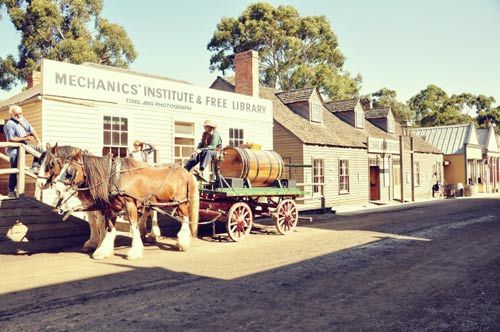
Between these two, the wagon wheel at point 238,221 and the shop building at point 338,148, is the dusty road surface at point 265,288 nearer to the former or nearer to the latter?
the wagon wheel at point 238,221

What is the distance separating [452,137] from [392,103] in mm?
32158

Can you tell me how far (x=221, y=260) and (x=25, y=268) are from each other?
11.7 ft

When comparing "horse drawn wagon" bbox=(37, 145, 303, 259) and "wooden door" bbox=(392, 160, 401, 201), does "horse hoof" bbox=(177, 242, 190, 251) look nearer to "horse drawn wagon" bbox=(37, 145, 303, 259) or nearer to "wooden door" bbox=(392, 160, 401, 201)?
"horse drawn wagon" bbox=(37, 145, 303, 259)

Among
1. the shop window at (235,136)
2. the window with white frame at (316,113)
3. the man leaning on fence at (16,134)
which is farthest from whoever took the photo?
the window with white frame at (316,113)

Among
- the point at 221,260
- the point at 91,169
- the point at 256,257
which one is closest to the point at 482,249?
the point at 256,257

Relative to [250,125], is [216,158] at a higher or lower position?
lower

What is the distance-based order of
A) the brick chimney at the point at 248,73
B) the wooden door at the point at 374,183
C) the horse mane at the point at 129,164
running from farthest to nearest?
1. the wooden door at the point at 374,183
2. the brick chimney at the point at 248,73
3. the horse mane at the point at 129,164

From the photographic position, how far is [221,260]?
8.37m

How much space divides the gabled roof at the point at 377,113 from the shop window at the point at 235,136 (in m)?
17.8

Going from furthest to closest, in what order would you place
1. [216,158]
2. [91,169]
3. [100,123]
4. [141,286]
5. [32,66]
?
[32,66]
[100,123]
[216,158]
[91,169]
[141,286]

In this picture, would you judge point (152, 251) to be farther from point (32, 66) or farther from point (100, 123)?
point (32, 66)

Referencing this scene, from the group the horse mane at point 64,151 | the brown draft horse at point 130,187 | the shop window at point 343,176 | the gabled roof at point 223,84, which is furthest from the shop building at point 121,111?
the shop window at point 343,176

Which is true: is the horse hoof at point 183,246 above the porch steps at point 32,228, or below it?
below

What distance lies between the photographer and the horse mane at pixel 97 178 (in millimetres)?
8289
